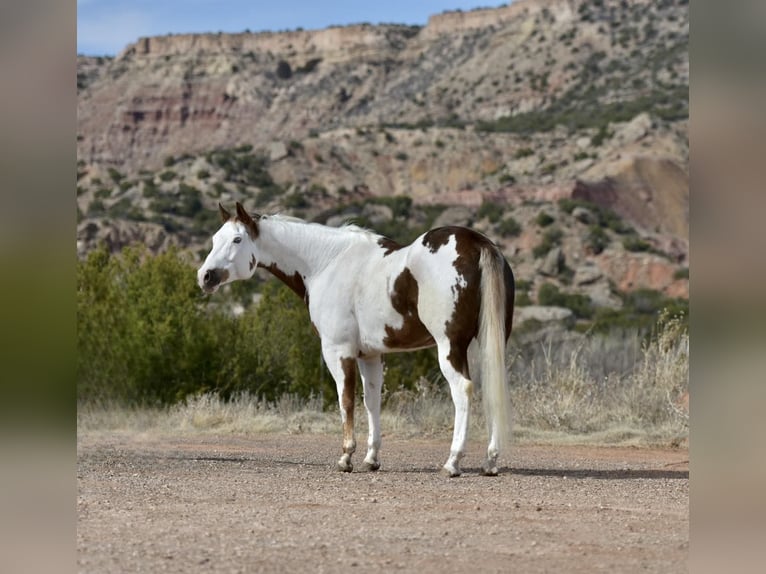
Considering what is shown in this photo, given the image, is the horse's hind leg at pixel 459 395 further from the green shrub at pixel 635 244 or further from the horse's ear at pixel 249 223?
the green shrub at pixel 635 244

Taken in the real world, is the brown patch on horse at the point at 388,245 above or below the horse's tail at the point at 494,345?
above

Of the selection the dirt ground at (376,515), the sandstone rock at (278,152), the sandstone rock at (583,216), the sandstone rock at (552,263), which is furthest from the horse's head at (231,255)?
the sandstone rock at (278,152)

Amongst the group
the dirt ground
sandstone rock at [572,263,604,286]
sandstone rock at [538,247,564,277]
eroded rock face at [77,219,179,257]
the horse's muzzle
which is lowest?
the dirt ground

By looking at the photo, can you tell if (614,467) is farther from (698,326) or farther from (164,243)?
(164,243)

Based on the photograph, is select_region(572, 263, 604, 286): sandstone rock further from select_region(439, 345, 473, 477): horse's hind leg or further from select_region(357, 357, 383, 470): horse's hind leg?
select_region(439, 345, 473, 477): horse's hind leg

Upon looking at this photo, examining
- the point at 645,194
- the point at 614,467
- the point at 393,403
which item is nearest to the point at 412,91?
the point at 645,194

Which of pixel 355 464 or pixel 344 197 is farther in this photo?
pixel 344 197

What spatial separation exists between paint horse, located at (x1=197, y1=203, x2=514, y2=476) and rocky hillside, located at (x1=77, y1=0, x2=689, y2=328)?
139 feet

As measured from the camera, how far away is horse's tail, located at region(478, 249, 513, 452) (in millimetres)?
9367

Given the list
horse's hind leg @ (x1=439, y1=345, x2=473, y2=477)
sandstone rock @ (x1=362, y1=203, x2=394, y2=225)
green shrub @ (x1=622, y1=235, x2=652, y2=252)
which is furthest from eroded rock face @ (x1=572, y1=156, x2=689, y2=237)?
horse's hind leg @ (x1=439, y1=345, x2=473, y2=477)

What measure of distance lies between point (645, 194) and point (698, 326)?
210 ft

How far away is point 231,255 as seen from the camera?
10.8 meters

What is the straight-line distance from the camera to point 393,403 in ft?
60.5

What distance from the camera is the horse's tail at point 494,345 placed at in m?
9.37
